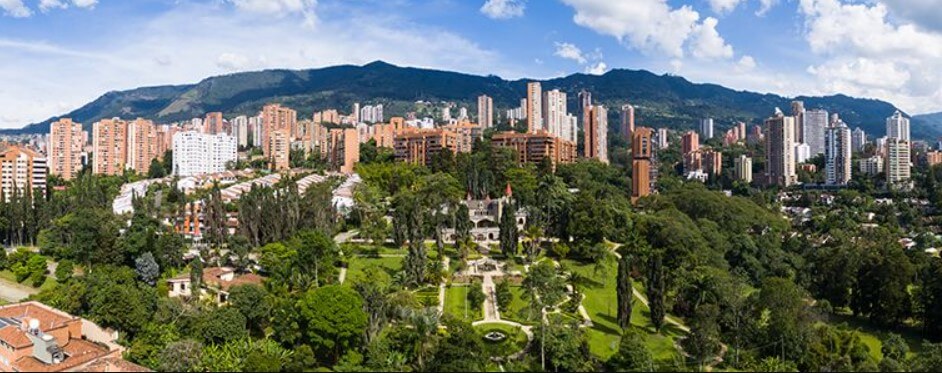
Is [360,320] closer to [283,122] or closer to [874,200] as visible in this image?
[874,200]

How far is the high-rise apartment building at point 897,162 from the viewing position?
66.8 meters

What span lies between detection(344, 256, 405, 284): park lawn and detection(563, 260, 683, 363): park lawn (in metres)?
8.16

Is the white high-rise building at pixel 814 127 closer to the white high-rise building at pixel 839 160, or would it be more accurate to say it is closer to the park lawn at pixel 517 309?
the white high-rise building at pixel 839 160

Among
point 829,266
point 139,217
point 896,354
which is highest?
point 139,217

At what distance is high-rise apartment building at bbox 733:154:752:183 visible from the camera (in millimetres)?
74812

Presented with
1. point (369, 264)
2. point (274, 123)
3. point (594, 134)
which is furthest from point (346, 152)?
point (369, 264)

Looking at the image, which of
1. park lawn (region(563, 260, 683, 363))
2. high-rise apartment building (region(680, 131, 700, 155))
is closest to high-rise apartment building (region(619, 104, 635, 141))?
high-rise apartment building (region(680, 131, 700, 155))

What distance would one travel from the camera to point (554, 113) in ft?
263

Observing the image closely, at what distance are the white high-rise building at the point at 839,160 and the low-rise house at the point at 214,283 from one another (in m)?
61.0

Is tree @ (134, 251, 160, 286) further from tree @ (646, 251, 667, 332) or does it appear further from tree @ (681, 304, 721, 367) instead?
tree @ (681, 304, 721, 367)

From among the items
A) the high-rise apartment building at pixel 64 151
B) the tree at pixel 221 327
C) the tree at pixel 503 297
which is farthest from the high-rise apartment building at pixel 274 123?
the tree at pixel 221 327

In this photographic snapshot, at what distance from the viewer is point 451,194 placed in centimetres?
4262

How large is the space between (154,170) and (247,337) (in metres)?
50.8

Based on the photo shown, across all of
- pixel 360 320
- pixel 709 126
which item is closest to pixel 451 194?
pixel 360 320
